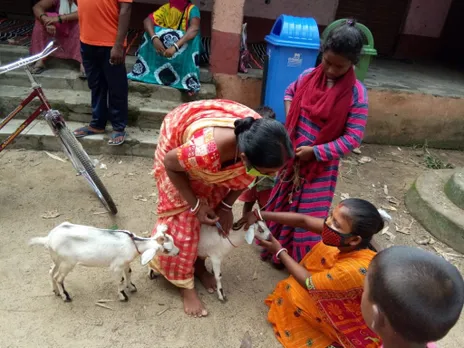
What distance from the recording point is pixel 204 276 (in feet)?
9.68

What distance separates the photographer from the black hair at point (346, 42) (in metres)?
2.30

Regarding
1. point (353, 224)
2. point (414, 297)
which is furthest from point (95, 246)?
point (414, 297)

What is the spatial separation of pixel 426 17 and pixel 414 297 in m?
7.70

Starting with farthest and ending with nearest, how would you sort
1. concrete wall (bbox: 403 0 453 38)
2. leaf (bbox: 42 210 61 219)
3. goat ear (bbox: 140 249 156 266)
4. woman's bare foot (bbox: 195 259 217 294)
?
concrete wall (bbox: 403 0 453 38)
leaf (bbox: 42 210 61 219)
woman's bare foot (bbox: 195 259 217 294)
goat ear (bbox: 140 249 156 266)

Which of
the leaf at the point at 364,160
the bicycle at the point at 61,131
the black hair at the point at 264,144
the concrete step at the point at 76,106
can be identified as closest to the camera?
the black hair at the point at 264,144

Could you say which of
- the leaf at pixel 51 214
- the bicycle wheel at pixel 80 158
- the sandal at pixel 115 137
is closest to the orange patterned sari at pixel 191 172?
the bicycle wheel at pixel 80 158

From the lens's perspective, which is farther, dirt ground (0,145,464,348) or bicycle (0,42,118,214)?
bicycle (0,42,118,214)

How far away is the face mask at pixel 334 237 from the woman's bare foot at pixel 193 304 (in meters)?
1.02

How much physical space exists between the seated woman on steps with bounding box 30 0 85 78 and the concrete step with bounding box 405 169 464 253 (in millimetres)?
4306

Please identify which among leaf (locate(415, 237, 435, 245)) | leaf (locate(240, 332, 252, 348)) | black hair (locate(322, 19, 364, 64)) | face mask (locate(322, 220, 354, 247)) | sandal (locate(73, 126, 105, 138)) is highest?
black hair (locate(322, 19, 364, 64))

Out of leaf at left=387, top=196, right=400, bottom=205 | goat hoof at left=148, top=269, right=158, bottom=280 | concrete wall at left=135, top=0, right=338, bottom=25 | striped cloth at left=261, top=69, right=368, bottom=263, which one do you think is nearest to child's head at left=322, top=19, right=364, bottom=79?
striped cloth at left=261, top=69, right=368, bottom=263

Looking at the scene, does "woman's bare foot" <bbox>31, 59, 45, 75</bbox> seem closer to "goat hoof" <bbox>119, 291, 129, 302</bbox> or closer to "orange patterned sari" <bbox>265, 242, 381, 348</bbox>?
"goat hoof" <bbox>119, 291, 129, 302</bbox>

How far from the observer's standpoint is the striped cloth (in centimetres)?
259

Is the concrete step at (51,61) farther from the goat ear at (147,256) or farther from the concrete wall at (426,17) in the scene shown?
the concrete wall at (426,17)
